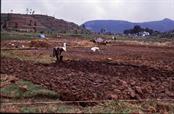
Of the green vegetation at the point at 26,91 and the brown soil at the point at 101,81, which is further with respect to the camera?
the brown soil at the point at 101,81

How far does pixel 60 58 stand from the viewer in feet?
60.7

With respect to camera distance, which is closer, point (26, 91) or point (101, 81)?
point (26, 91)

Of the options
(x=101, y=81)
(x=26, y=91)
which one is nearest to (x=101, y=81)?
(x=101, y=81)

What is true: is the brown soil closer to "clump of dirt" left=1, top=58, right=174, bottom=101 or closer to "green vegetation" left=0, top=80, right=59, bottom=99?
"clump of dirt" left=1, top=58, right=174, bottom=101

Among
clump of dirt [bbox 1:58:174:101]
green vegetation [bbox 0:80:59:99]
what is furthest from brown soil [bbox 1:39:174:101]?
green vegetation [bbox 0:80:59:99]

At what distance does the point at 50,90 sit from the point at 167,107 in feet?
9.16

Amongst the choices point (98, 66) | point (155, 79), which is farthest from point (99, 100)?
point (98, 66)

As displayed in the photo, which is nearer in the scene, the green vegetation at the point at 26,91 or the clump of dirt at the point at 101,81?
the green vegetation at the point at 26,91

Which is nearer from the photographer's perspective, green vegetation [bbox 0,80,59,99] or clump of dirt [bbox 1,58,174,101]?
green vegetation [bbox 0,80,59,99]

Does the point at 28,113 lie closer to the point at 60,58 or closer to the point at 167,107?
the point at 167,107

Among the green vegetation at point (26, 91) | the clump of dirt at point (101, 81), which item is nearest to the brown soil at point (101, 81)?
the clump of dirt at point (101, 81)

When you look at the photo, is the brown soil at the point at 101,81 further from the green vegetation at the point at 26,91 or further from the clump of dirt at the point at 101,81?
the green vegetation at the point at 26,91

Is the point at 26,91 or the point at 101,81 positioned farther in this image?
the point at 101,81

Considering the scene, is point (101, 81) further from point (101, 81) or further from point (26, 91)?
point (26, 91)
